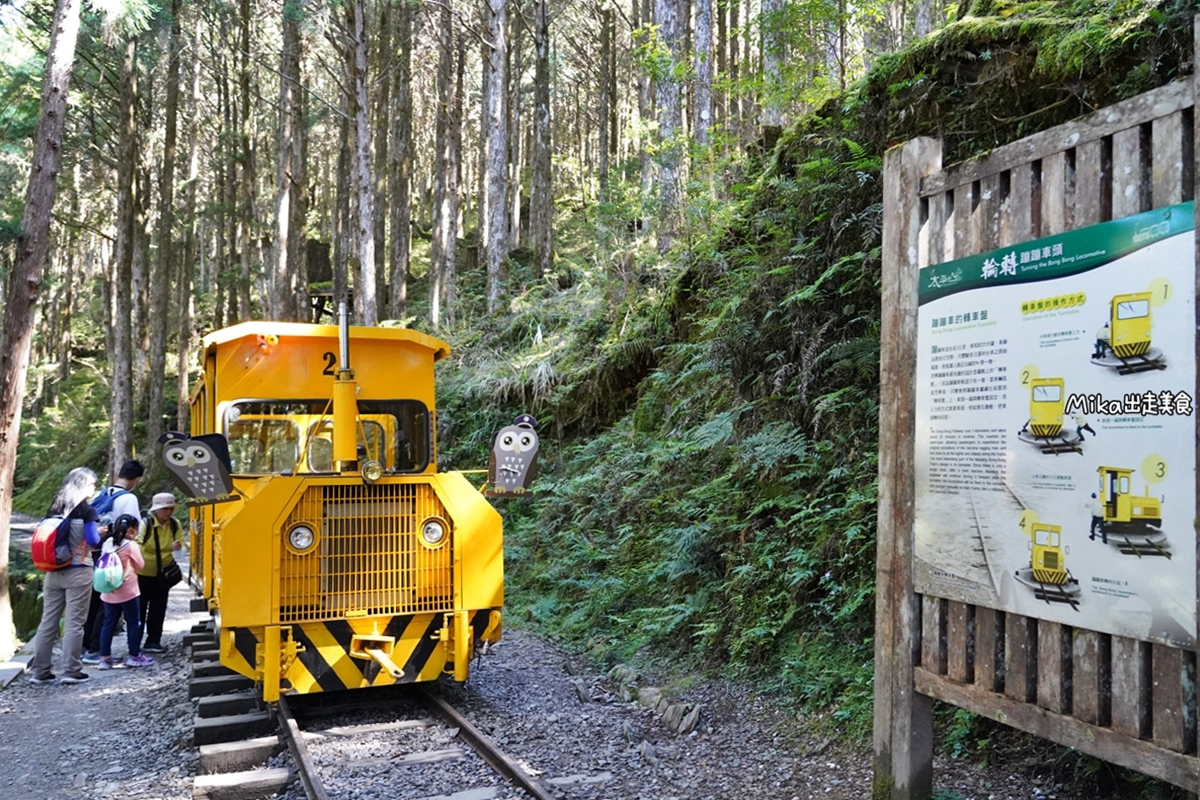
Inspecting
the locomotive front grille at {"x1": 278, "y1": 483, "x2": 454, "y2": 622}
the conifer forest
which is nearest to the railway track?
the locomotive front grille at {"x1": 278, "y1": 483, "x2": 454, "y2": 622}

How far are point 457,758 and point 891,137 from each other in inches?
255

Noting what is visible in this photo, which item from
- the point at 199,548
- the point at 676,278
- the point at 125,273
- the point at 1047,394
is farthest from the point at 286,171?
the point at 1047,394

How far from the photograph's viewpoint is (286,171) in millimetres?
24125

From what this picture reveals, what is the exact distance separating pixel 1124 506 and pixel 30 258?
1157cm

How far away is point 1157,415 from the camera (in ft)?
10.1

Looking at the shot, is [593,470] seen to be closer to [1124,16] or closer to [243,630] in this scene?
[243,630]

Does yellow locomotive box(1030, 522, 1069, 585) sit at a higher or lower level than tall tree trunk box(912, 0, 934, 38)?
lower

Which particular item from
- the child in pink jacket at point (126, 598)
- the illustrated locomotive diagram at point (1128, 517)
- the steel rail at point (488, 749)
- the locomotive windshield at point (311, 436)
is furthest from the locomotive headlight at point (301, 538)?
the illustrated locomotive diagram at point (1128, 517)

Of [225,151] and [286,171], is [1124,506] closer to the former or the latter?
[286,171]

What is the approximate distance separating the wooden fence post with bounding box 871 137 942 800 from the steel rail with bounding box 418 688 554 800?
193 cm

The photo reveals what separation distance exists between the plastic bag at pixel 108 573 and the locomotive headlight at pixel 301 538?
9.10 ft

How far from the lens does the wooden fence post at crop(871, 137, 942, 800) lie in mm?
4301

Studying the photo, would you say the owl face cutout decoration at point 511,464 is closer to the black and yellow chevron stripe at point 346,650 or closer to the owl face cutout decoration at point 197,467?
the black and yellow chevron stripe at point 346,650

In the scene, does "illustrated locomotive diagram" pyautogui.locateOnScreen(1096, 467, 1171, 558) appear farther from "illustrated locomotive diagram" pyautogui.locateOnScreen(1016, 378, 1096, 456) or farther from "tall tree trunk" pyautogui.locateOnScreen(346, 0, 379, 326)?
"tall tree trunk" pyautogui.locateOnScreen(346, 0, 379, 326)
